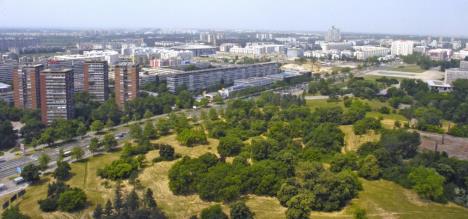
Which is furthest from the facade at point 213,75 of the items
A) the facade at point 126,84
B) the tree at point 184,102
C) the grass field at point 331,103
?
the grass field at point 331,103

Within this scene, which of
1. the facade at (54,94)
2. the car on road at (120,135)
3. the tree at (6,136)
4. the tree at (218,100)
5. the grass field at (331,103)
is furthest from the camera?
the tree at (218,100)

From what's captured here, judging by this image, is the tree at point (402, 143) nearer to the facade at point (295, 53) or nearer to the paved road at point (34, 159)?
the paved road at point (34, 159)

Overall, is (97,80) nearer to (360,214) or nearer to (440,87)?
(360,214)

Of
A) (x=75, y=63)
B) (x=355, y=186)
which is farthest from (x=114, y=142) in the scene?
(x=75, y=63)

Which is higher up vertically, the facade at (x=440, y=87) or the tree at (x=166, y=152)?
the facade at (x=440, y=87)

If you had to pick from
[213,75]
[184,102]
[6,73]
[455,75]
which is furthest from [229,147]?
[455,75]

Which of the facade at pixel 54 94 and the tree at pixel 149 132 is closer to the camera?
the tree at pixel 149 132

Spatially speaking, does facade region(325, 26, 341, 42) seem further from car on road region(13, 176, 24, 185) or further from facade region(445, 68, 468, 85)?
car on road region(13, 176, 24, 185)
